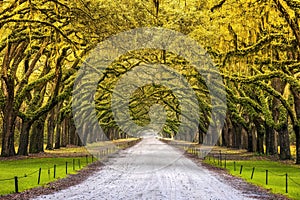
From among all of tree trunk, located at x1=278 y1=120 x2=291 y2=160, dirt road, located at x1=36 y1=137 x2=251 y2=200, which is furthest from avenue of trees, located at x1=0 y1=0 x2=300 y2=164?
dirt road, located at x1=36 y1=137 x2=251 y2=200

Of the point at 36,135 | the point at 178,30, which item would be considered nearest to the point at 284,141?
the point at 178,30

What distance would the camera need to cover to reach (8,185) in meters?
19.6

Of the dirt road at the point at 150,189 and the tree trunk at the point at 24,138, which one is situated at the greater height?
the tree trunk at the point at 24,138

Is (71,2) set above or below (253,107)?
above

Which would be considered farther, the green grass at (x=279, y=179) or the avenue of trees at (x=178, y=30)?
the avenue of trees at (x=178, y=30)

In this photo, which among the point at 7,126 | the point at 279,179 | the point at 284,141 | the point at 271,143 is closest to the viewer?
the point at 279,179

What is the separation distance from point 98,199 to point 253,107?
24.0 meters

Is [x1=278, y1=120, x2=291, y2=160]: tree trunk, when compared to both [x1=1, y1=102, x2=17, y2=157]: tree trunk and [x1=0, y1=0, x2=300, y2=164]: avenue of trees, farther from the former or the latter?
[x1=1, y1=102, x2=17, y2=157]: tree trunk

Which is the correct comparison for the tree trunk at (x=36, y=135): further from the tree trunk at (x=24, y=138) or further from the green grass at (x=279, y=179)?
the green grass at (x=279, y=179)

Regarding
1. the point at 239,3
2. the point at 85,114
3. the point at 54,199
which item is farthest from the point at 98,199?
the point at 85,114

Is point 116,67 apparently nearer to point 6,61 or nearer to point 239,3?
point 6,61

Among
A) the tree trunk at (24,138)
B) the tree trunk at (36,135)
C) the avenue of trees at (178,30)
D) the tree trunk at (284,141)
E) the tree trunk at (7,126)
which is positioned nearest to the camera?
the avenue of trees at (178,30)

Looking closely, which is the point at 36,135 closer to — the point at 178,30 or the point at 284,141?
the point at 178,30

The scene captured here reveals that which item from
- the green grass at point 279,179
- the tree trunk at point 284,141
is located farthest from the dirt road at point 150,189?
the tree trunk at point 284,141
